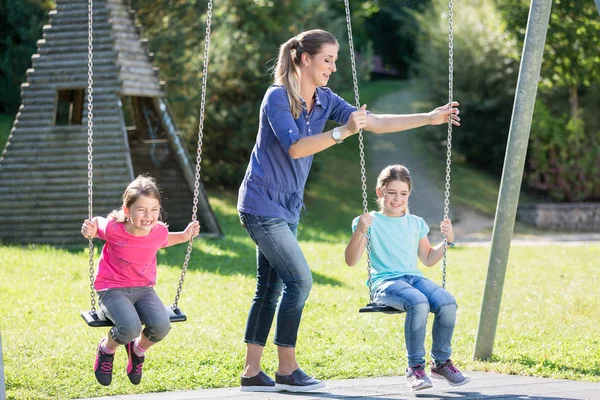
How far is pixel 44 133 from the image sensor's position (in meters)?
15.1

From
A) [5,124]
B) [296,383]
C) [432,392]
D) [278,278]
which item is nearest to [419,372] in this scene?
[432,392]

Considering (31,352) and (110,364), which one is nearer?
(110,364)

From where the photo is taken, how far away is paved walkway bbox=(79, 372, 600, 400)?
587 cm

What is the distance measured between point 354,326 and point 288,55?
4293 millimetres

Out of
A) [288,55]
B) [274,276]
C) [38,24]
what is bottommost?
[274,276]

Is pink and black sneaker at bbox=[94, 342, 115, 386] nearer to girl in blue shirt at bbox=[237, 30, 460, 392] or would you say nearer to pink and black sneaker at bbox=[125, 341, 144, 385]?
pink and black sneaker at bbox=[125, 341, 144, 385]

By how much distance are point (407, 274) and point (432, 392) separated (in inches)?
29.9

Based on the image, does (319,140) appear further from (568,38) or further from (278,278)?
(568,38)

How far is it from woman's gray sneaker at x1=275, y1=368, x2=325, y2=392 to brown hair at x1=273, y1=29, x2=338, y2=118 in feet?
5.20

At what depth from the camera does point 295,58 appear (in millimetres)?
5656

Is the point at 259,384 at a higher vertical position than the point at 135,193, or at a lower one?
lower

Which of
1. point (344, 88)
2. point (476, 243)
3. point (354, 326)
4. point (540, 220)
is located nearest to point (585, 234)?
point (540, 220)

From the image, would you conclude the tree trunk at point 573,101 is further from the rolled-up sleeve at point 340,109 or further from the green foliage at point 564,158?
the rolled-up sleeve at point 340,109

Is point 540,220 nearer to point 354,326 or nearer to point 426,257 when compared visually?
point 354,326
